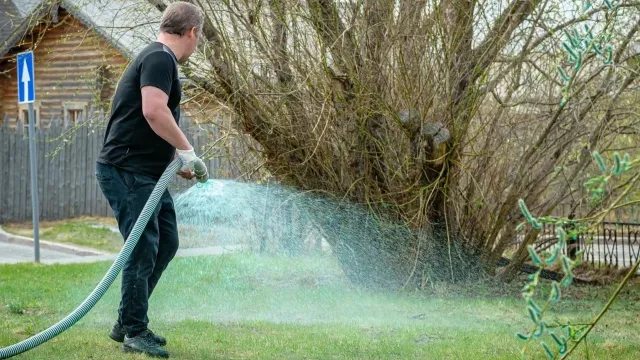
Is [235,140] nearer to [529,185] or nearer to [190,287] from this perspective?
[190,287]

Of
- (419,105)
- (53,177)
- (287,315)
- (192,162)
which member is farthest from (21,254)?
(192,162)

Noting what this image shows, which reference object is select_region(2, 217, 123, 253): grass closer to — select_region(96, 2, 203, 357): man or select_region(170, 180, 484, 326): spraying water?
select_region(170, 180, 484, 326): spraying water

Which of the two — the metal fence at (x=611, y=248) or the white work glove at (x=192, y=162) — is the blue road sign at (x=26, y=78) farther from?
the white work glove at (x=192, y=162)

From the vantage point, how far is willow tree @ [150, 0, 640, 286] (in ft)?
29.8

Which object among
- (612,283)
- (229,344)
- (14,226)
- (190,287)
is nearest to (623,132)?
(612,283)

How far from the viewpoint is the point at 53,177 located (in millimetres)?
22531

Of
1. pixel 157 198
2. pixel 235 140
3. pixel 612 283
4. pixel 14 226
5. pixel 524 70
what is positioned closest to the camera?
pixel 157 198

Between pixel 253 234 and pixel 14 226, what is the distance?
40.4 ft

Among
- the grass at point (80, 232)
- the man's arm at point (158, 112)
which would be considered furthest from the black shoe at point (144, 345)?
the grass at point (80, 232)

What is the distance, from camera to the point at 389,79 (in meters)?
9.27

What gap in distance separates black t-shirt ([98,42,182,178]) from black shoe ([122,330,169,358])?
3.34 feet

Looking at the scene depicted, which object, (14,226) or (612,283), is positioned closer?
(612,283)

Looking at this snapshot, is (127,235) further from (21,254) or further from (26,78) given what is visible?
(21,254)

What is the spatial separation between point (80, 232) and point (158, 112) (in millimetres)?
14022
